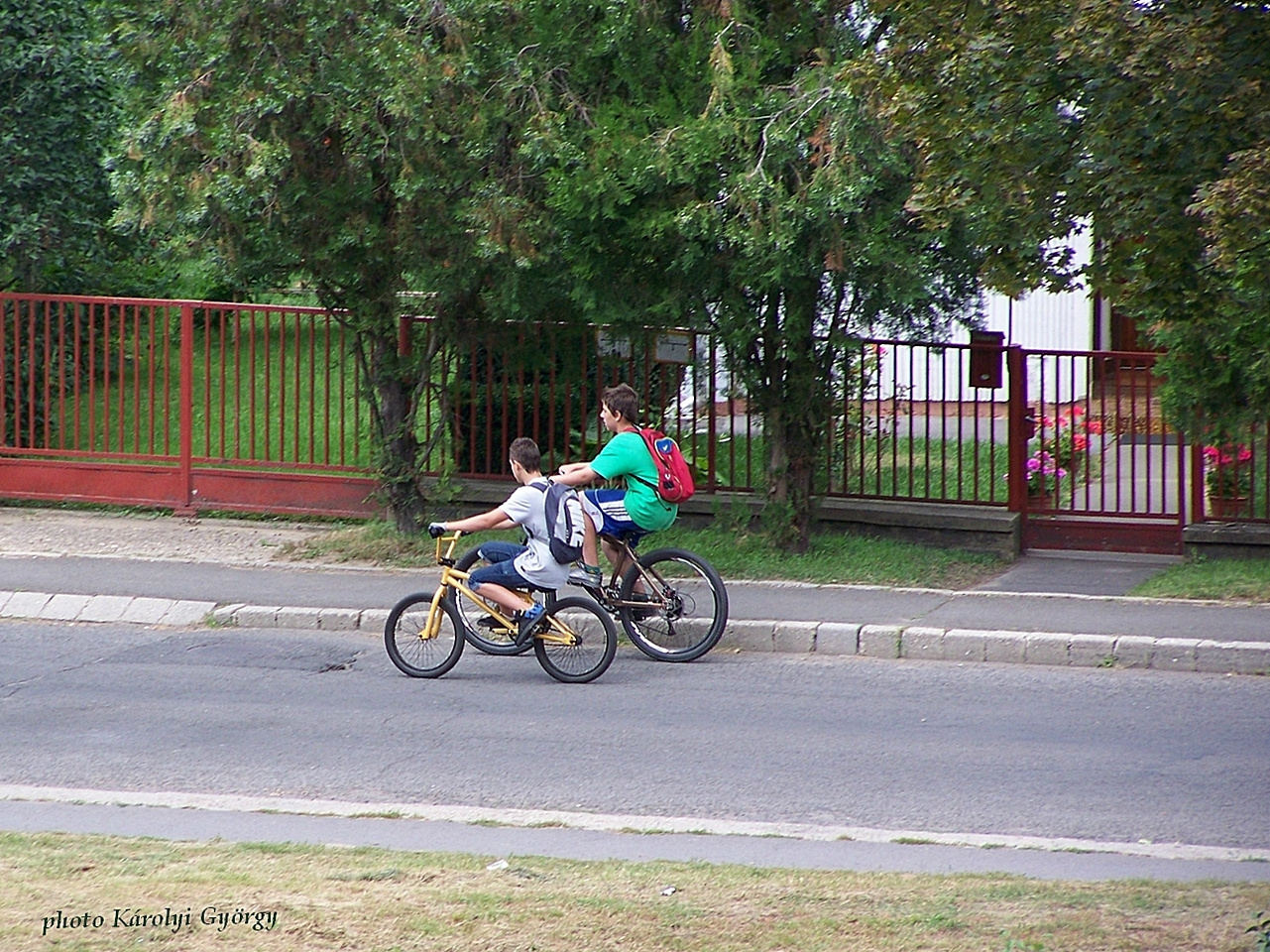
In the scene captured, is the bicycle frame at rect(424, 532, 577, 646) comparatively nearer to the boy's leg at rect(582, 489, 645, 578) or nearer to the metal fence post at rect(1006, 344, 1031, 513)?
the boy's leg at rect(582, 489, 645, 578)

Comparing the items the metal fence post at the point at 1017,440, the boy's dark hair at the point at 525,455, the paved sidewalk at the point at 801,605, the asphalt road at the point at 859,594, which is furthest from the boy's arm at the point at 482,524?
the metal fence post at the point at 1017,440

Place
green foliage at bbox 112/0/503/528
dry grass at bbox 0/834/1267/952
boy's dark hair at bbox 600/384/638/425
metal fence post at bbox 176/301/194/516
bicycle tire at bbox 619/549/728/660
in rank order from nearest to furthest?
dry grass at bbox 0/834/1267/952 < bicycle tire at bbox 619/549/728/660 < boy's dark hair at bbox 600/384/638/425 < green foliage at bbox 112/0/503/528 < metal fence post at bbox 176/301/194/516

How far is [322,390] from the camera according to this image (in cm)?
1423

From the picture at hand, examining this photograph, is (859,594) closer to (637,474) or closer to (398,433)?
(637,474)

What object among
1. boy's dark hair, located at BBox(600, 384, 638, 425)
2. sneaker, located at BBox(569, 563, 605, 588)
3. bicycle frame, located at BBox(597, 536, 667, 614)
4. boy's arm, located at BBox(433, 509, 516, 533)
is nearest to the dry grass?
boy's arm, located at BBox(433, 509, 516, 533)

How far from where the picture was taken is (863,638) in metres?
9.77

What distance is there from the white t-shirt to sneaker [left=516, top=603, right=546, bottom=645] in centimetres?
15

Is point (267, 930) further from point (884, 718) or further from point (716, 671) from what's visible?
point (716, 671)

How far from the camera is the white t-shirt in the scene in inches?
351

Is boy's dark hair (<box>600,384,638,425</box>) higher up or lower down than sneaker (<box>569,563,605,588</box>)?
higher up

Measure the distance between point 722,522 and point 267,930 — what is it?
8300 millimetres

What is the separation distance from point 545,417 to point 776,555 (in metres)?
2.77

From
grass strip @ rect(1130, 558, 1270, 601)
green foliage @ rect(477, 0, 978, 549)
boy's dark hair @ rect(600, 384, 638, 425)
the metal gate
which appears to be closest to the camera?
boy's dark hair @ rect(600, 384, 638, 425)

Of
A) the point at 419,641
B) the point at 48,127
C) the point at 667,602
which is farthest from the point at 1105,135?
the point at 48,127
